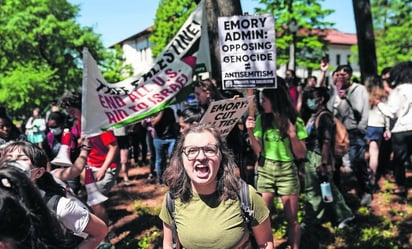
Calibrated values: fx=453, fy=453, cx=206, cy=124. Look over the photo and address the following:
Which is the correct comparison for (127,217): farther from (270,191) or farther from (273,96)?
(273,96)

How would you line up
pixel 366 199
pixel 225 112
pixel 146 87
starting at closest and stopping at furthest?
pixel 225 112, pixel 146 87, pixel 366 199

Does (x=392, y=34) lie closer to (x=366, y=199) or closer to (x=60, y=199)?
(x=366, y=199)

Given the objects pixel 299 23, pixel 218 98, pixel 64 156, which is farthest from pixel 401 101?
pixel 299 23

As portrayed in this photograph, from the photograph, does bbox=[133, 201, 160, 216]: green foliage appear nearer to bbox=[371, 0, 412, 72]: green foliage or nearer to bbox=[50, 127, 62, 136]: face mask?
bbox=[50, 127, 62, 136]: face mask

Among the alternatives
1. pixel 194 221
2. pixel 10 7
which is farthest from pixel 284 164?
pixel 10 7

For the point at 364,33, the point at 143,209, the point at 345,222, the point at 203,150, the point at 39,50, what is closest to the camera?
the point at 203,150

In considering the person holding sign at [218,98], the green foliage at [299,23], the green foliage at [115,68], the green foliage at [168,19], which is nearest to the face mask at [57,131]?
the person holding sign at [218,98]

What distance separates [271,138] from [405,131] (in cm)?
141

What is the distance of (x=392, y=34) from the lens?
44.7 m

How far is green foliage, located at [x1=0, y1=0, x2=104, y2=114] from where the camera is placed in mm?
38750

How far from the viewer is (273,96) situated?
165 inches

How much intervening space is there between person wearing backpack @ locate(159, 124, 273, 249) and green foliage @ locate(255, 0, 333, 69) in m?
32.9

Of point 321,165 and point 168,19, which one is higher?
point 168,19

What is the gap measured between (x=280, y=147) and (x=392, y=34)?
4503 centimetres
